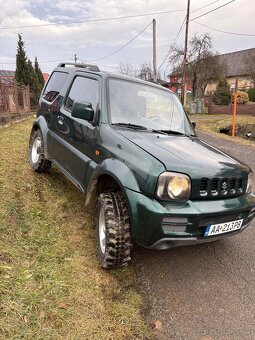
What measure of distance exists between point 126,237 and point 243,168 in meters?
1.38

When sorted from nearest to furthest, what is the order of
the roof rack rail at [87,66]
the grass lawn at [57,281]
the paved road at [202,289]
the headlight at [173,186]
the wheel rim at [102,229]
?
the grass lawn at [57,281] → the paved road at [202,289] → the headlight at [173,186] → the wheel rim at [102,229] → the roof rack rail at [87,66]

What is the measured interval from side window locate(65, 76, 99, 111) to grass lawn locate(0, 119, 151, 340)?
1502 millimetres

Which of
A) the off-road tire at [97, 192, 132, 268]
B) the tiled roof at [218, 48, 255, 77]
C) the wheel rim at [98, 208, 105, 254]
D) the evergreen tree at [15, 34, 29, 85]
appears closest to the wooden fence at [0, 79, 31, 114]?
the evergreen tree at [15, 34, 29, 85]

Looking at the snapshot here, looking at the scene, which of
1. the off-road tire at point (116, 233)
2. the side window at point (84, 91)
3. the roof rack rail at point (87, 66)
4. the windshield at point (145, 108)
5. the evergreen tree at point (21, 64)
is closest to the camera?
the off-road tire at point (116, 233)

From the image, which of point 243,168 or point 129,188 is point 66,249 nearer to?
point 129,188

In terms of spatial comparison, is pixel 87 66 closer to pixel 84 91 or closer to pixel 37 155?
pixel 84 91

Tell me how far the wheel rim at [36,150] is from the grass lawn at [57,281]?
1.18m

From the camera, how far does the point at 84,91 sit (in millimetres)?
4281

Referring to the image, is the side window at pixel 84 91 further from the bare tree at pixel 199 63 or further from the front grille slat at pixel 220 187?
the bare tree at pixel 199 63

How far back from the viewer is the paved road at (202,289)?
257 cm

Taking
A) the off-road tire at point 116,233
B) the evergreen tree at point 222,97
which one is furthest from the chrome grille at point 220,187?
the evergreen tree at point 222,97

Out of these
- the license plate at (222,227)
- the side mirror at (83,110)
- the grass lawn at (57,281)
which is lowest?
the grass lawn at (57,281)

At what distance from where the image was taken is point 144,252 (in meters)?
3.65

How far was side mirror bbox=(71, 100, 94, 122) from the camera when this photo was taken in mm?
3578
